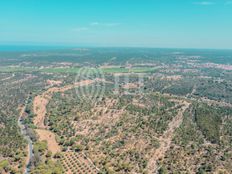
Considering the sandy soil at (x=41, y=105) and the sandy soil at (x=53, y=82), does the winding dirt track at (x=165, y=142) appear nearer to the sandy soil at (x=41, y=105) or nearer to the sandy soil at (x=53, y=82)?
the sandy soil at (x=41, y=105)

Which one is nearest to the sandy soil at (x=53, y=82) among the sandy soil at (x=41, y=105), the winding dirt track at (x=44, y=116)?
the winding dirt track at (x=44, y=116)

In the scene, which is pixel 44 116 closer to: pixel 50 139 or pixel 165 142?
pixel 50 139

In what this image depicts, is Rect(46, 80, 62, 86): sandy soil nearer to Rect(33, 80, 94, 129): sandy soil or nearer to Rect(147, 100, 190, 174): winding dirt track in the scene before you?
Rect(33, 80, 94, 129): sandy soil

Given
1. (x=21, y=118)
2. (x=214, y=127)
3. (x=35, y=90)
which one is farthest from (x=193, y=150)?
(x=35, y=90)

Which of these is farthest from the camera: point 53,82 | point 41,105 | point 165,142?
point 53,82

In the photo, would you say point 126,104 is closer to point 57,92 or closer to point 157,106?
point 157,106

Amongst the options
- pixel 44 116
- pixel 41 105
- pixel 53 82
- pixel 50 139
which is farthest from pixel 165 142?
pixel 53 82

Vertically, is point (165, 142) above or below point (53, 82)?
below

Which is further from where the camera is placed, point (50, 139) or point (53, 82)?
point (53, 82)
